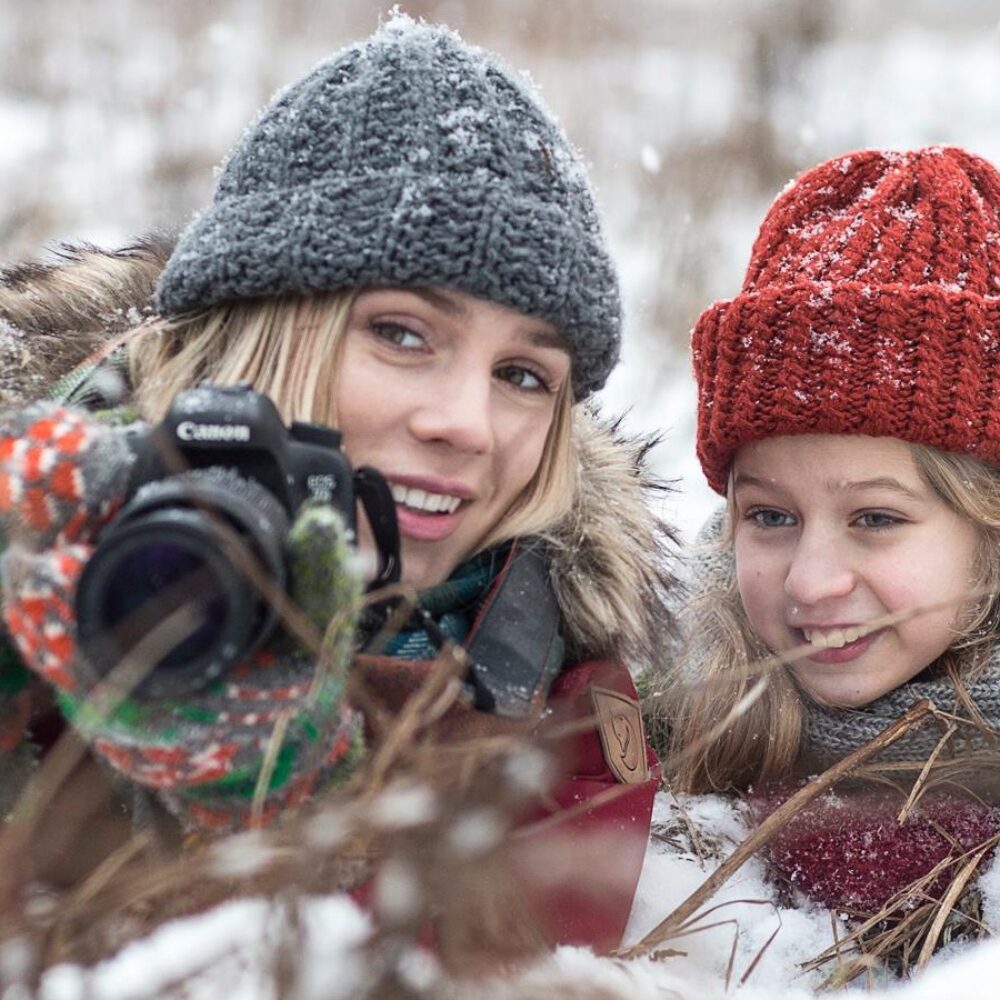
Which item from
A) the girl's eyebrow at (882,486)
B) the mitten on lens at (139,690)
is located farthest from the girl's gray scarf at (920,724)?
the mitten on lens at (139,690)

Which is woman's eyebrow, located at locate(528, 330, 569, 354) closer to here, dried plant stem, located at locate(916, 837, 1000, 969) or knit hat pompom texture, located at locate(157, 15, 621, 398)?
knit hat pompom texture, located at locate(157, 15, 621, 398)

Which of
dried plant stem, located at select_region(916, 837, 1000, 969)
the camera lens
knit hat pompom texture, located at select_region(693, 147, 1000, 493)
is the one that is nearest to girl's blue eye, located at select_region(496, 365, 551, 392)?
knit hat pompom texture, located at select_region(693, 147, 1000, 493)

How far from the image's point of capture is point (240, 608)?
80 cm

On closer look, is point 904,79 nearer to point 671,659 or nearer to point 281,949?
point 671,659

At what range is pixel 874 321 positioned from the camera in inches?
65.0

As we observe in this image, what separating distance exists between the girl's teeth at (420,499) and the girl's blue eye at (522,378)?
0.19 m

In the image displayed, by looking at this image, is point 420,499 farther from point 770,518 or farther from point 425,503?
point 770,518

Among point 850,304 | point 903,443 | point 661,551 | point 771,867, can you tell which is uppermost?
point 850,304

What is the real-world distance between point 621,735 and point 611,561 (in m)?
0.24

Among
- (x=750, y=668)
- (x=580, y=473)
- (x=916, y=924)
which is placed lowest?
(x=916, y=924)

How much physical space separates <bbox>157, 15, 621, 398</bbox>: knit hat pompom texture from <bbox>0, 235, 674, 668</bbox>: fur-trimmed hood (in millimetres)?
169

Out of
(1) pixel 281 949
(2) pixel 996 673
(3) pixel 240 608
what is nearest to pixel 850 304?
(2) pixel 996 673

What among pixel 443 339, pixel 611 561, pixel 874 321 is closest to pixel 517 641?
pixel 611 561

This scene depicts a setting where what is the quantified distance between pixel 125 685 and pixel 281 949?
23cm
